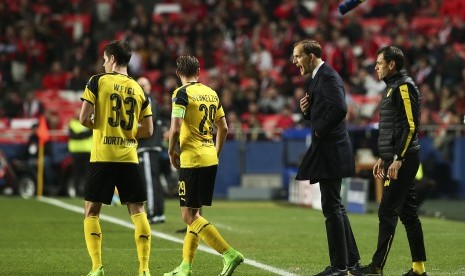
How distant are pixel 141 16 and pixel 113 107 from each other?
66.7ft

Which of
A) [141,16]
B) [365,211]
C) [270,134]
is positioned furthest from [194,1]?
[365,211]

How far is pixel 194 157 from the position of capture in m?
9.93

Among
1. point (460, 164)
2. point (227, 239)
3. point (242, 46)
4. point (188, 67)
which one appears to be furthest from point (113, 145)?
point (242, 46)

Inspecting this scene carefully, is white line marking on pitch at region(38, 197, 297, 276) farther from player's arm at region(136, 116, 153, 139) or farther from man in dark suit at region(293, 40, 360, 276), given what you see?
player's arm at region(136, 116, 153, 139)

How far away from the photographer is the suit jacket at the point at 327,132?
31.0 ft

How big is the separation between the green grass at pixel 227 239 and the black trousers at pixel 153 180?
29 centimetres

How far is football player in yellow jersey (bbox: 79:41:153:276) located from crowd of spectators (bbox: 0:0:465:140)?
48.6ft

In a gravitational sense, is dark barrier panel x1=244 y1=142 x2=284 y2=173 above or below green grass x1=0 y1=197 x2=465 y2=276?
above

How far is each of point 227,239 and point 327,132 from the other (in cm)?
467

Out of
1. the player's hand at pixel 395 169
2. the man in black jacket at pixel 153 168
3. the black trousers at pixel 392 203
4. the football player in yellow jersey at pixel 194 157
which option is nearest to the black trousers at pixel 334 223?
the black trousers at pixel 392 203

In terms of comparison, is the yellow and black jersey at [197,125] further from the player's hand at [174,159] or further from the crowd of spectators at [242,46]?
the crowd of spectators at [242,46]

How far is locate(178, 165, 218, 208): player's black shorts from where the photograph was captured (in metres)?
9.88

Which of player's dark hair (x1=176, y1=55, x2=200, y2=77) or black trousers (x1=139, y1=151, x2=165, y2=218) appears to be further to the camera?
black trousers (x1=139, y1=151, x2=165, y2=218)

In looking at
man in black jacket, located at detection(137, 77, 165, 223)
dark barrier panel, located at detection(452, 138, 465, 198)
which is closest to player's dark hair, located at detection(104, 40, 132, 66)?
man in black jacket, located at detection(137, 77, 165, 223)
